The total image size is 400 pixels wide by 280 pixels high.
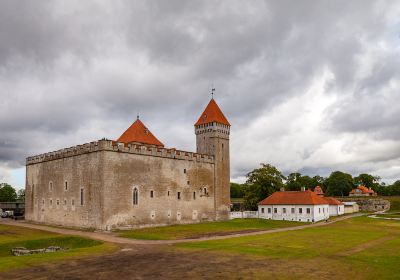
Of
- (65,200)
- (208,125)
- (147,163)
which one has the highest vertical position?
(208,125)

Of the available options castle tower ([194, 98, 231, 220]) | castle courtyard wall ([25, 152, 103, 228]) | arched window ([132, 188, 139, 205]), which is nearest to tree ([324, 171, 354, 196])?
castle tower ([194, 98, 231, 220])

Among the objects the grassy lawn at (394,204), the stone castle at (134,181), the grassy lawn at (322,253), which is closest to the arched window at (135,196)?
the stone castle at (134,181)

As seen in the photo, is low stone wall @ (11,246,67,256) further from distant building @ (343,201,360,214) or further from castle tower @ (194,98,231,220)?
distant building @ (343,201,360,214)

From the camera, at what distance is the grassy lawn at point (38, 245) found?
22.6 metres

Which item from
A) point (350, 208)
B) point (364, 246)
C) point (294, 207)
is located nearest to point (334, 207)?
point (350, 208)

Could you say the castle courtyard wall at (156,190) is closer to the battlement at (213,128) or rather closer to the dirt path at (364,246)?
the battlement at (213,128)

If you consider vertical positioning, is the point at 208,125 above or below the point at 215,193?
above

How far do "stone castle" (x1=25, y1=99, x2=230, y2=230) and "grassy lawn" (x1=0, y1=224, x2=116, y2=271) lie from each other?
6609 mm

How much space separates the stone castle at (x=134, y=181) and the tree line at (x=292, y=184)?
1209 centimetres

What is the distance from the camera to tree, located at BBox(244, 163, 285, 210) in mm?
70312

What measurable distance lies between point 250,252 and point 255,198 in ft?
147

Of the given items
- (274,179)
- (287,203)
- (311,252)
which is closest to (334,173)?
(274,179)

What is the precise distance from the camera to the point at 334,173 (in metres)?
141

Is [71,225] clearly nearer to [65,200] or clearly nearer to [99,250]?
[65,200]
